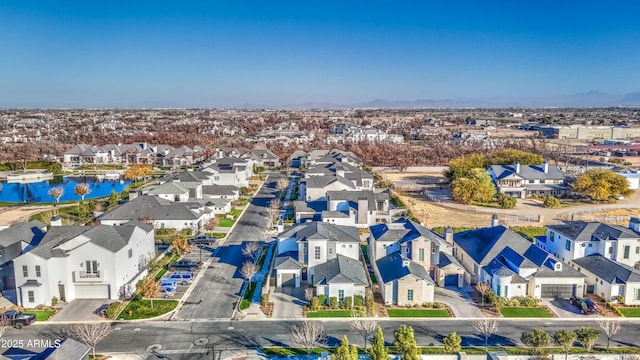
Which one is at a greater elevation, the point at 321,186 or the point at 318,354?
the point at 321,186

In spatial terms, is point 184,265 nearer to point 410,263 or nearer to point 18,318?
point 18,318

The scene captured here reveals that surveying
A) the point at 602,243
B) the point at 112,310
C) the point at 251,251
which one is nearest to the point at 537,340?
the point at 602,243

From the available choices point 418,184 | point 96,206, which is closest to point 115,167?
point 96,206

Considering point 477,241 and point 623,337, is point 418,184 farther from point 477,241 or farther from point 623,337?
point 623,337

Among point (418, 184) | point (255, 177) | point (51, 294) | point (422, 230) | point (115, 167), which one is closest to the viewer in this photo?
point (51, 294)

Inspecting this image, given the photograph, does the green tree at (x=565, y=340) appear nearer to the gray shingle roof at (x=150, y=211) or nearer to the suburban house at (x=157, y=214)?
the suburban house at (x=157, y=214)

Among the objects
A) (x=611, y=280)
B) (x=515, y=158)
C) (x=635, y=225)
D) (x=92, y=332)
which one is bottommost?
(x=92, y=332)

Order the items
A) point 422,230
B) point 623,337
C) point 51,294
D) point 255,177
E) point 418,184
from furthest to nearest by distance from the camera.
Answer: point 255,177, point 418,184, point 422,230, point 51,294, point 623,337

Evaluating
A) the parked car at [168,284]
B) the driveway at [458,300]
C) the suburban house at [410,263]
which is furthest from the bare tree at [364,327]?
the parked car at [168,284]
